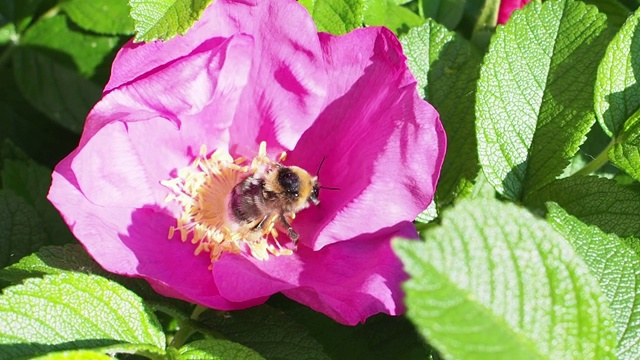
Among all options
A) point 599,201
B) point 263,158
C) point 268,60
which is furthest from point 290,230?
point 599,201

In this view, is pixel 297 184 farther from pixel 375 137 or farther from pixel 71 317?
pixel 71 317

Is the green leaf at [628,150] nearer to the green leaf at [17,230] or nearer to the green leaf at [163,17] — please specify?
the green leaf at [163,17]

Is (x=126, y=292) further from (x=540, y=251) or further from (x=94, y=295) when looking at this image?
(x=540, y=251)

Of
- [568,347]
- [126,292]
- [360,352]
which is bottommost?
[360,352]

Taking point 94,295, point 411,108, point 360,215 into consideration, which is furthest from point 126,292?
point 411,108

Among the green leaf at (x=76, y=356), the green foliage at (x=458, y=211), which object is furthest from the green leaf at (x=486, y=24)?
the green leaf at (x=76, y=356)

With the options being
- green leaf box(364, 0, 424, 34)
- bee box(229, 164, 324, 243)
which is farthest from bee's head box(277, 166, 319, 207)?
green leaf box(364, 0, 424, 34)

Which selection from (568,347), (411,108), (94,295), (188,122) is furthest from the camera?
(188,122)
